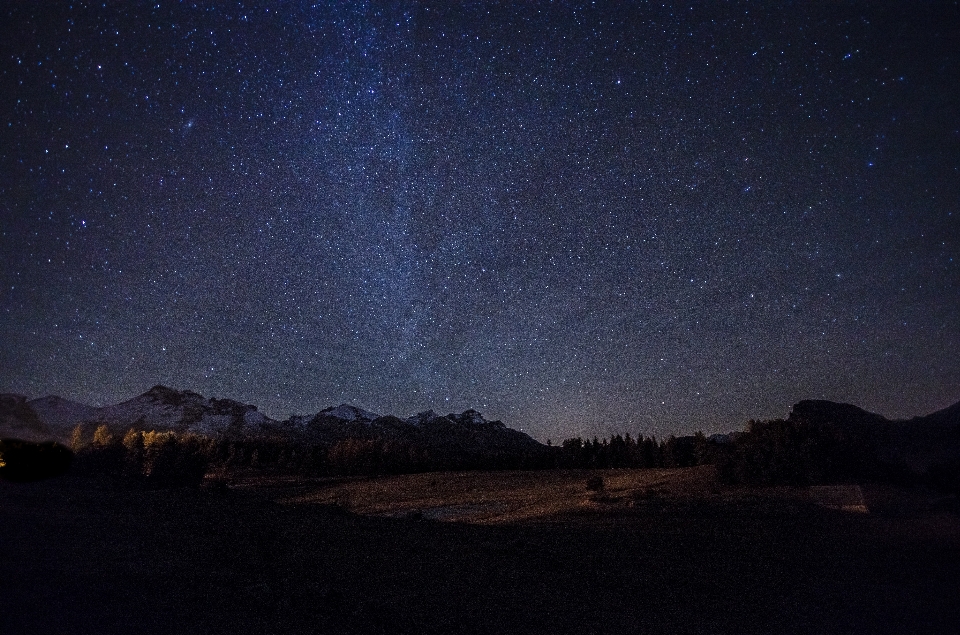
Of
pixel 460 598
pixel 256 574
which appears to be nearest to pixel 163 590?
pixel 256 574

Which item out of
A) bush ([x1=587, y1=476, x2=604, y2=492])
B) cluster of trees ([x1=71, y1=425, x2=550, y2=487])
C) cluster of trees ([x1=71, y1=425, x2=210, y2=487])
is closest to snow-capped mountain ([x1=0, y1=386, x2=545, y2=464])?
cluster of trees ([x1=71, y1=425, x2=550, y2=487])

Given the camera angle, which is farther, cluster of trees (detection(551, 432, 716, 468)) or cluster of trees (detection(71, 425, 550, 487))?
cluster of trees (detection(551, 432, 716, 468))

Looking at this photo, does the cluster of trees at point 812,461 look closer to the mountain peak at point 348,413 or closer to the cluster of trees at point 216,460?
the cluster of trees at point 216,460

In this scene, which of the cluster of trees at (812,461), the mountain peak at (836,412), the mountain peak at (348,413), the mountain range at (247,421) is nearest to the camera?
the cluster of trees at (812,461)

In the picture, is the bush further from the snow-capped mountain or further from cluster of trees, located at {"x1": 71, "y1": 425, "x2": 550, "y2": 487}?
→ the snow-capped mountain

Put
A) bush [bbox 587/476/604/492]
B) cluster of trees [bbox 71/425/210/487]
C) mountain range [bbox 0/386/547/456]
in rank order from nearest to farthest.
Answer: bush [bbox 587/476/604/492] → cluster of trees [bbox 71/425/210/487] → mountain range [bbox 0/386/547/456]

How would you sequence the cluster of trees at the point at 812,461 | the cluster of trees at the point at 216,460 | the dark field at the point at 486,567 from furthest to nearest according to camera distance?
the cluster of trees at the point at 216,460 → the cluster of trees at the point at 812,461 → the dark field at the point at 486,567

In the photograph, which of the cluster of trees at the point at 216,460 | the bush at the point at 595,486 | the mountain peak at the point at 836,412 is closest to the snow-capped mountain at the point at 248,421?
the cluster of trees at the point at 216,460

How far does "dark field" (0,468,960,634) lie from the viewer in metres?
9.32

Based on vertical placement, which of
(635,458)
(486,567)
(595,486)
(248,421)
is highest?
(248,421)

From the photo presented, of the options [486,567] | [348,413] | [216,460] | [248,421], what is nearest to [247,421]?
[248,421]

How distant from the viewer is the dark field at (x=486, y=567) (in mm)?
9320

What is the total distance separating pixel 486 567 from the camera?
40.5 ft

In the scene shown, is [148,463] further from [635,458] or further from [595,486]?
[635,458]
